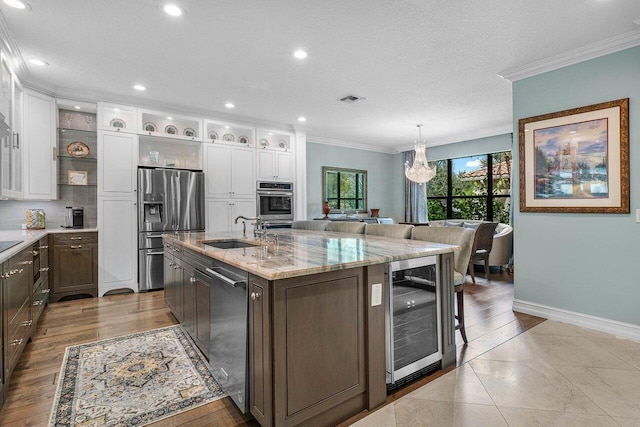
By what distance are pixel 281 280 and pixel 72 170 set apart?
459cm

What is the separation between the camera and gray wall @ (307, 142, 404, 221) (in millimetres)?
7219

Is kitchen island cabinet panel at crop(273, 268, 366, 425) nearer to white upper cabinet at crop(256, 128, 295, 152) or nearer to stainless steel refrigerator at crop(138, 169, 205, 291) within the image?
stainless steel refrigerator at crop(138, 169, 205, 291)

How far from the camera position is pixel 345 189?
7.77 m

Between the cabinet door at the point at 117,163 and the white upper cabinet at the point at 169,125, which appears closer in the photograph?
the cabinet door at the point at 117,163

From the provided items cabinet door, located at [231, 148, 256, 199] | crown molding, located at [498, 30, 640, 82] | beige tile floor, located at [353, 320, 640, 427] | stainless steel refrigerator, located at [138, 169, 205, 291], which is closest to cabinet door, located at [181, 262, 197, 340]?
beige tile floor, located at [353, 320, 640, 427]

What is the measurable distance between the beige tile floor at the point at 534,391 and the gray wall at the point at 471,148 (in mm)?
4533

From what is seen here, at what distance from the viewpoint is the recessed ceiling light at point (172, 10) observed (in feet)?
8.02

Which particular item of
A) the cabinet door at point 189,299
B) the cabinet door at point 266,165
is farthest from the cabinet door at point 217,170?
the cabinet door at point 189,299

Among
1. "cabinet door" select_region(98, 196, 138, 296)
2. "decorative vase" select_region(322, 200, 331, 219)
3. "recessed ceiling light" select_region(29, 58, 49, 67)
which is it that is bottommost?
"cabinet door" select_region(98, 196, 138, 296)

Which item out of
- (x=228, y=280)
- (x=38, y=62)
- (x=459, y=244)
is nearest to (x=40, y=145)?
(x=38, y=62)

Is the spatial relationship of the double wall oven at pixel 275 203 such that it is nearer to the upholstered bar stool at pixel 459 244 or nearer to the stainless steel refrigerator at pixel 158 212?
the stainless steel refrigerator at pixel 158 212

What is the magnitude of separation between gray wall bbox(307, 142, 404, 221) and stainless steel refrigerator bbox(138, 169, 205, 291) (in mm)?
2924

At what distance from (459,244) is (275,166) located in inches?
158

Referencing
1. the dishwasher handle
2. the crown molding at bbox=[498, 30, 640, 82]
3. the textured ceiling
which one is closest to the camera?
the dishwasher handle
